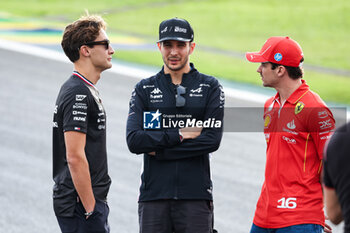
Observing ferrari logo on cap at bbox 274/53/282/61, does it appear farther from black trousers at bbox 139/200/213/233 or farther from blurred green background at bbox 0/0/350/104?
blurred green background at bbox 0/0/350/104

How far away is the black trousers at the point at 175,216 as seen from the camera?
15.9 feet

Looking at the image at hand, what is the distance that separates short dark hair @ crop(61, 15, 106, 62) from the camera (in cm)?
491

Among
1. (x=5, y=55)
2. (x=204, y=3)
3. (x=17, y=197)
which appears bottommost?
(x=17, y=197)

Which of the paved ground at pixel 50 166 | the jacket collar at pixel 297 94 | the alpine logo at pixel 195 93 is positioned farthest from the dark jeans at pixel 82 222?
the paved ground at pixel 50 166

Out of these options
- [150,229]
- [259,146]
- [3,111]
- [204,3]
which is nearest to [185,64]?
[150,229]

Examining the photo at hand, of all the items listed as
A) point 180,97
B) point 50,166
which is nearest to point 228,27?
point 50,166

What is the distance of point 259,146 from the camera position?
11266 mm

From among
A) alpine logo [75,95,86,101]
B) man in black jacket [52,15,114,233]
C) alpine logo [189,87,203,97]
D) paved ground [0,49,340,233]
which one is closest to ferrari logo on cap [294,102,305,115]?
alpine logo [189,87,203,97]

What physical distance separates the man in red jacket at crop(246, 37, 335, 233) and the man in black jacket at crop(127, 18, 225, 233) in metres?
0.46

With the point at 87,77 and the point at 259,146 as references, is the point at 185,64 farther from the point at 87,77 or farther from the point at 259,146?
the point at 259,146

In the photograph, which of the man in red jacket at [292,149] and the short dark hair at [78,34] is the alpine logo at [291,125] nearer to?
the man in red jacket at [292,149]

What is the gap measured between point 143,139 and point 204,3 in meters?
32.8

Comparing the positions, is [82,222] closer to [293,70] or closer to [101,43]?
[101,43]

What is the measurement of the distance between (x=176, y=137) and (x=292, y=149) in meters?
0.90
